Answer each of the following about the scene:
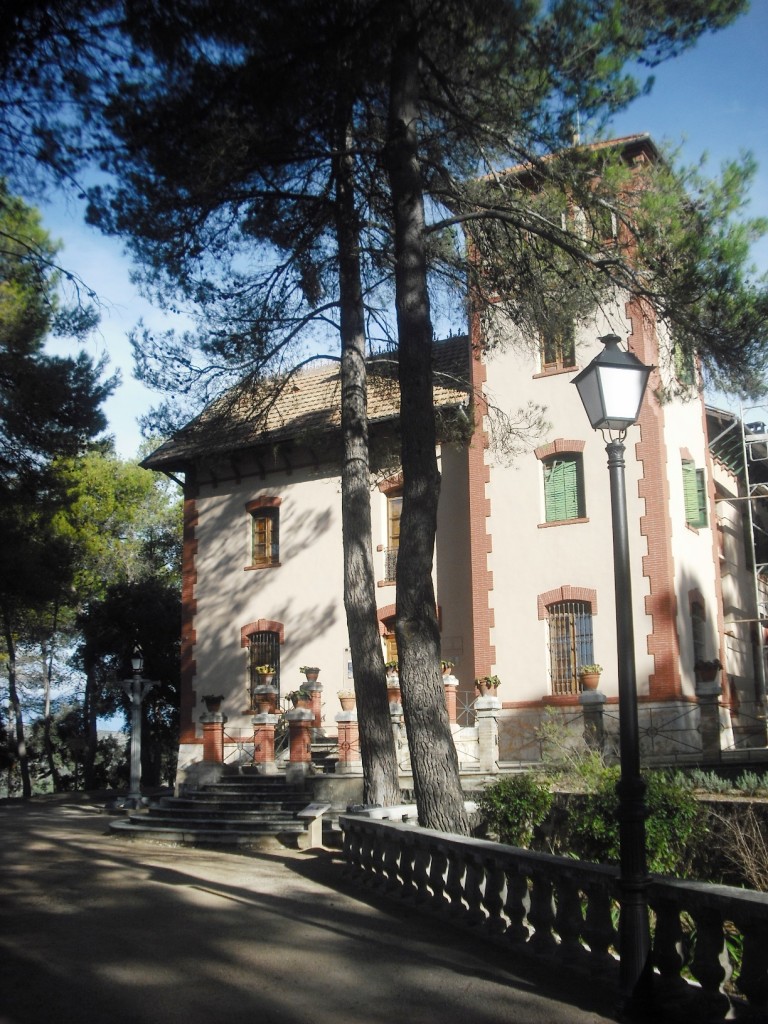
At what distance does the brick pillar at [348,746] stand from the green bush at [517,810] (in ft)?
21.4

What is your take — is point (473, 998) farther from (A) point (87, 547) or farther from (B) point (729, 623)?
(A) point (87, 547)

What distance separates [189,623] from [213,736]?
192 inches

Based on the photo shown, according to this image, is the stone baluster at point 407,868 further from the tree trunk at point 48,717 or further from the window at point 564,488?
the tree trunk at point 48,717

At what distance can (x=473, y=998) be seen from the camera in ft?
19.4

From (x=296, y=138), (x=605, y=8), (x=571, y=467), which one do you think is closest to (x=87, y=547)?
(x=571, y=467)

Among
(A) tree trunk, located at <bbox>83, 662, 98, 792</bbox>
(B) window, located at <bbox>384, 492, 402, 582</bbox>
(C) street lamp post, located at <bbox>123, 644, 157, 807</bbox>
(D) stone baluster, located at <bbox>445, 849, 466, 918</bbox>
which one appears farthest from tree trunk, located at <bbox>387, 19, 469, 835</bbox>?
(A) tree trunk, located at <bbox>83, 662, 98, 792</bbox>

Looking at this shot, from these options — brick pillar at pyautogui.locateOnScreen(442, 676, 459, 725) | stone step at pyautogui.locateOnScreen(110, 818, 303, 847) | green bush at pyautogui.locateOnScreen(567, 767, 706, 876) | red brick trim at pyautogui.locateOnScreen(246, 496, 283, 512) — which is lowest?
stone step at pyautogui.locateOnScreen(110, 818, 303, 847)

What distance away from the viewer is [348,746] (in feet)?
58.1

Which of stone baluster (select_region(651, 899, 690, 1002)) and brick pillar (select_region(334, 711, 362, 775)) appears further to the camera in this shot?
brick pillar (select_region(334, 711, 362, 775))

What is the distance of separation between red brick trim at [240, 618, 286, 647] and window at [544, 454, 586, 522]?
269 inches

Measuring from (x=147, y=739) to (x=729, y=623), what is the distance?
1917 cm

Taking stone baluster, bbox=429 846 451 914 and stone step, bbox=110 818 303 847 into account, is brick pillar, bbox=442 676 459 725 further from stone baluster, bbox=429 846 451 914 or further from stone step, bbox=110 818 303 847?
stone baluster, bbox=429 846 451 914

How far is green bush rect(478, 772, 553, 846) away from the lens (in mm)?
10852

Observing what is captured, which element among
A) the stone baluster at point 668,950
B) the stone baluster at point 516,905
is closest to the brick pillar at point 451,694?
the stone baluster at point 516,905
